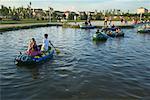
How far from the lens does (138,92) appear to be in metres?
13.3

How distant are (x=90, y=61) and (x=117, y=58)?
326 cm

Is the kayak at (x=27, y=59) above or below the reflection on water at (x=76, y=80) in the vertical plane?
above

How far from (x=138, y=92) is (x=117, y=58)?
9975mm

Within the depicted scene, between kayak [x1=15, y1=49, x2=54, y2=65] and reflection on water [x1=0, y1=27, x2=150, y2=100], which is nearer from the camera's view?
reflection on water [x1=0, y1=27, x2=150, y2=100]

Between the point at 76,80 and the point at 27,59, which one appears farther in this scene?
the point at 27,59

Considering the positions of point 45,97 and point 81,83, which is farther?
point 81,83

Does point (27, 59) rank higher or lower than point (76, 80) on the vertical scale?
higher

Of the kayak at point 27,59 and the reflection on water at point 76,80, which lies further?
the kayak at point 27,59

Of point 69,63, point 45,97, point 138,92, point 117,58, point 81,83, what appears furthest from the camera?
point 117,58

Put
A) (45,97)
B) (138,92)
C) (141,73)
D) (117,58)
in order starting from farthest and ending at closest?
(117,58), (141,73), (138,92), (45,97)

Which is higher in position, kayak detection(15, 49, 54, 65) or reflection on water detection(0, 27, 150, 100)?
kayak detection(15, 49, 54, 65)

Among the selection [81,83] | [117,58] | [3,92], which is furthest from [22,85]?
[117,58]

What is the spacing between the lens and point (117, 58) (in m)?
23.1

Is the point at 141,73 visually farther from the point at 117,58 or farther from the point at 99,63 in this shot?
the point at 117,58
